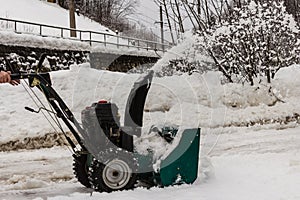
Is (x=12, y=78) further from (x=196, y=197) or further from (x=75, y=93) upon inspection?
(x=75, y=93)

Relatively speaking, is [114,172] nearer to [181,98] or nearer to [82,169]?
[82,169]

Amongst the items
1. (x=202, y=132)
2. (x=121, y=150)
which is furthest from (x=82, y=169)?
(x=202, y=132)

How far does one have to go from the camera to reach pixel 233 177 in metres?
5.83

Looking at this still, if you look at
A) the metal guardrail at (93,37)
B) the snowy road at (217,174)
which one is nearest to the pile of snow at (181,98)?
the snowy road at (217,174)

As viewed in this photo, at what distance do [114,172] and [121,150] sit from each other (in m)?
0.29

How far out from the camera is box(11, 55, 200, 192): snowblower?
5.29 m

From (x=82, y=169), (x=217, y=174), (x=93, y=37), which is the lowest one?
(x=217, y=174)

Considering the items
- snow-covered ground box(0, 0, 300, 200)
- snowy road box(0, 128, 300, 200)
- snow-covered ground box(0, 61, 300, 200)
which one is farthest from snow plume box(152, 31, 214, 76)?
snowy road box(0, 128, 300, 200)

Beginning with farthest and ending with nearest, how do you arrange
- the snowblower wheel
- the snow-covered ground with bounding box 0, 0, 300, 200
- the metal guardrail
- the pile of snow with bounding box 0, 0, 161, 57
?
the metal guardrail, the pile of snow with bounding box 0, 0, 161, 57, the snow-covered ground with bounding box 0, 0, 300, 200, the snowblower wheel

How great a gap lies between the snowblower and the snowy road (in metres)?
0.18

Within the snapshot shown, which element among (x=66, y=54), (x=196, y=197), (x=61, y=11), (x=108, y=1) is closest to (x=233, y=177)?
(x=196, y=197)

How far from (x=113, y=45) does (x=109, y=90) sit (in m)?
15.4

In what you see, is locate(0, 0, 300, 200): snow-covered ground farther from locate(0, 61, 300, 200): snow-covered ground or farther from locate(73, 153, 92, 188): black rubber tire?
locate(73, 153, 92, 188): black rubber tire

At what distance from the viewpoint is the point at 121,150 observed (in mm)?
5312
